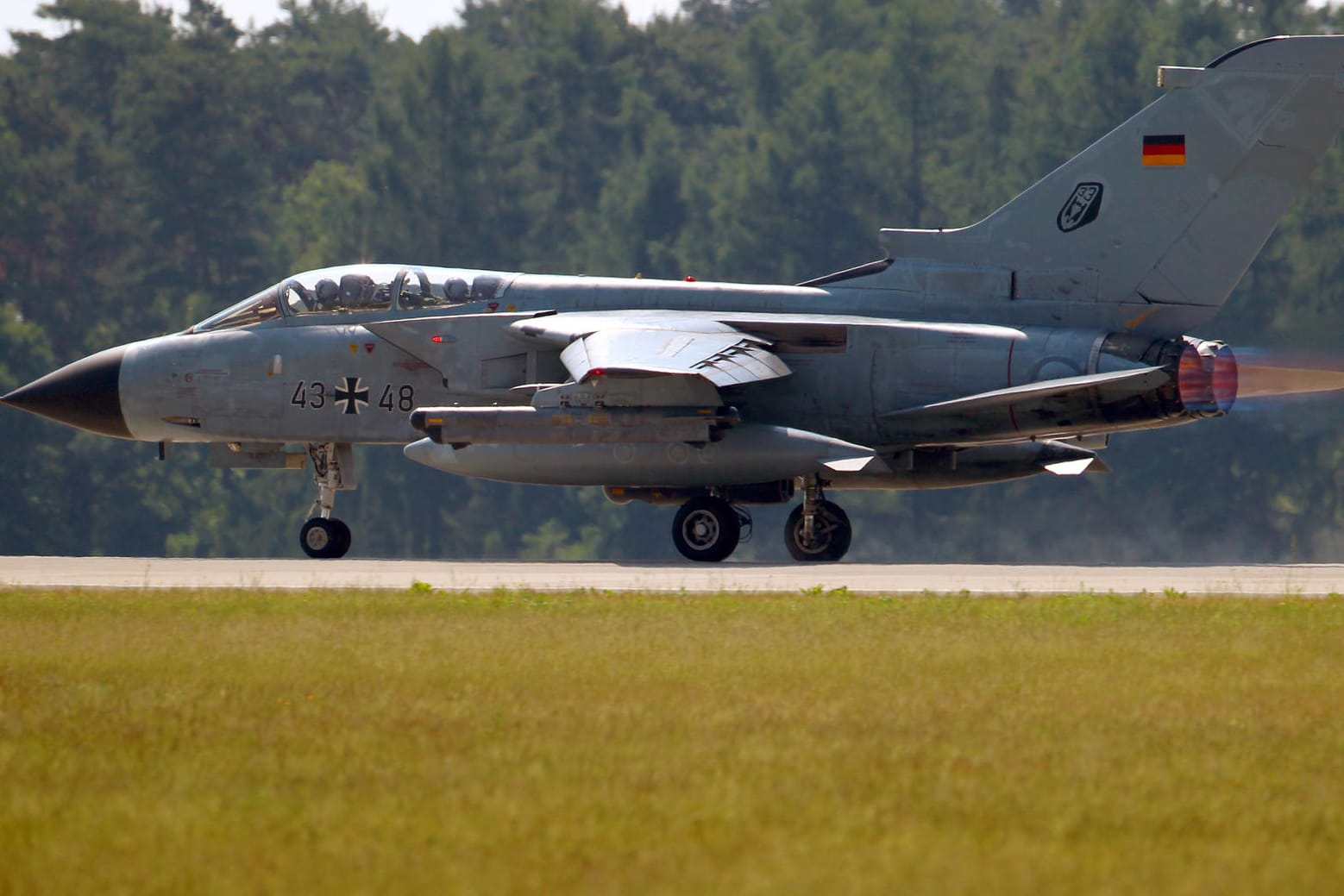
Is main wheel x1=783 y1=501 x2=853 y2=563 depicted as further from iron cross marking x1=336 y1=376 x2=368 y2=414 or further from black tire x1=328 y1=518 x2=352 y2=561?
black tire x1=328 y1=518 x2=352 y2=561

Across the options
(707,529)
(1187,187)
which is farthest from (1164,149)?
(707,529)

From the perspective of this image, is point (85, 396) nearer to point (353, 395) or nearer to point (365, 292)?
point (353, 395)

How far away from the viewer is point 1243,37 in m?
52.6

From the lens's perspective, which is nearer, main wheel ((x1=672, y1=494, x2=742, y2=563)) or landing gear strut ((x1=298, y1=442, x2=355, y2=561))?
main wheel ((x1=672, y1=494, x2=742, y2=563))

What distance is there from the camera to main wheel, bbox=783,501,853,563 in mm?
19719

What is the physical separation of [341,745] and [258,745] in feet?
1.28

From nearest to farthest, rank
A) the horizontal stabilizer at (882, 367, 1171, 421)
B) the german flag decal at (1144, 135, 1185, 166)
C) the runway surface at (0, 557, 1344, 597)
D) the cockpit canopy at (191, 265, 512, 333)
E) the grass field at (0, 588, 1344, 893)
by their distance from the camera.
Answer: the grass field at (0, 588, 1344, 893) → the runway surface at (0, 557, 1344, 597) → the horizontal stabilizer at (882, 367, 1171, 421) → the german flag decal at (1144, 135, 1185, 166) → the cockpit canopy at (191, 265, 512, 333)

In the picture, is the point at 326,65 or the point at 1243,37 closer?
the point at 1243,37

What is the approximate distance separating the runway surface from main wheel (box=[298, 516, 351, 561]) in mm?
1425

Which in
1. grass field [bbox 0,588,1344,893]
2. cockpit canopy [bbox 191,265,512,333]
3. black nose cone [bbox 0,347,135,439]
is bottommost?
grass field [bbox 0,588,1344,893]

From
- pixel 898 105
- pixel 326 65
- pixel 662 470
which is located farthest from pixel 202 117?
pixel 662 470

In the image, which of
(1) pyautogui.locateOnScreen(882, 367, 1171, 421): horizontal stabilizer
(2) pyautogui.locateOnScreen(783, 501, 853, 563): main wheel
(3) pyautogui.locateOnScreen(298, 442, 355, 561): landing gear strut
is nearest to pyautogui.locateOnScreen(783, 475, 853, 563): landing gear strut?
(2) pyautogui.locateOnScreen(783, 501, 853, 563): main wheel

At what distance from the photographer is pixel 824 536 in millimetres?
19797

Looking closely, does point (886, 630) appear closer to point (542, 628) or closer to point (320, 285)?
point (542, 628)
